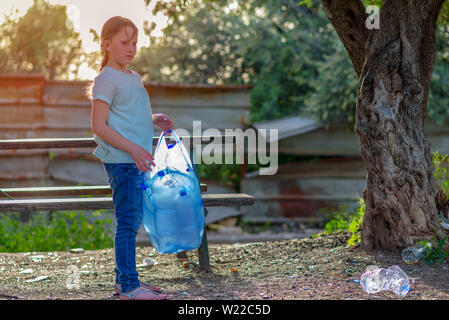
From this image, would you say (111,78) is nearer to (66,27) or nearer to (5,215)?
(5,215)

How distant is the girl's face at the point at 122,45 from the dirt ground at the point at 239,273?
1.52m

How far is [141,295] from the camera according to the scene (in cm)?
348

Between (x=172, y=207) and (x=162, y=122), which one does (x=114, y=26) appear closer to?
(x=162, y=122)

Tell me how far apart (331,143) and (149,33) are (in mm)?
5196

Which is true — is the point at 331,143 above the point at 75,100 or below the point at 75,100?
below

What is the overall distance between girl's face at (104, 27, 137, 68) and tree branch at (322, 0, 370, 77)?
212cm

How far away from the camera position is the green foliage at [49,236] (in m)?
6.51

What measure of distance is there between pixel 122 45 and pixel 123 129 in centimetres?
49

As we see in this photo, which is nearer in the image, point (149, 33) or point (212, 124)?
point (149, 33)

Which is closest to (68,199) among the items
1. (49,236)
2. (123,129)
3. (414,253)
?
(123,129)

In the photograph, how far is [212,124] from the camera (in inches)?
372

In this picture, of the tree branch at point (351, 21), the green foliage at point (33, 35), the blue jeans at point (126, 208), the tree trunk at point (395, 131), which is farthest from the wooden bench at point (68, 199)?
the green foliage at point (33, 35)

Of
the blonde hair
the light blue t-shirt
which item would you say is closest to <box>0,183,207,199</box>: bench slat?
the light blue t-shirt
